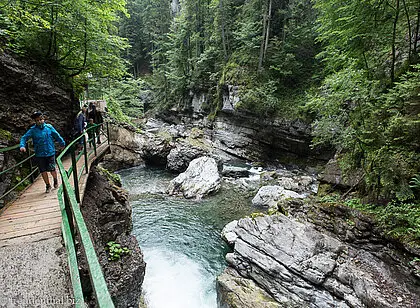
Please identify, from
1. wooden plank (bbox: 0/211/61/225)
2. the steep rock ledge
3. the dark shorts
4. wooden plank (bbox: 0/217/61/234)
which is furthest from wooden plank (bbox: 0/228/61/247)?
the dark shorts

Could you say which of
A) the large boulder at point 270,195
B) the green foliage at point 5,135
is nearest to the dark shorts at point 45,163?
the green foliage at point 5,135

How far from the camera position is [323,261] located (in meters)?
6.36

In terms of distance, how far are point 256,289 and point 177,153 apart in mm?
14551

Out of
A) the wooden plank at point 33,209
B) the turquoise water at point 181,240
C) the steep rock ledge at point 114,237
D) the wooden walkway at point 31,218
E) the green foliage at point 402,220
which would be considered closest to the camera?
the wooden walkway at point 31,218

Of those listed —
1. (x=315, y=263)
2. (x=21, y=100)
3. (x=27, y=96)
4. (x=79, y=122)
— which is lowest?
(x=315, y=263)

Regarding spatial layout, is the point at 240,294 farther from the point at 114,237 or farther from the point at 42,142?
the point at 42,142

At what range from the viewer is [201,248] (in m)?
10.1

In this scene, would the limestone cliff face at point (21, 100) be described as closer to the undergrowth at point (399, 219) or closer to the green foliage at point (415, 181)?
the undergrowth at point (399, 219)

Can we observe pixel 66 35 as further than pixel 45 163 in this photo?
Yes

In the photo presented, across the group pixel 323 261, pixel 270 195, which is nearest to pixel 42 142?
pixel 323 261

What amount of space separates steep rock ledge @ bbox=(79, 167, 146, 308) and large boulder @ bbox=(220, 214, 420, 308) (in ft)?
10.7

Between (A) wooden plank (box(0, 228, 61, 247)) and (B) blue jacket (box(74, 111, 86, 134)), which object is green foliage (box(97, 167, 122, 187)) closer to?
(B) blue jacket (box(74, 111, 86, 134))

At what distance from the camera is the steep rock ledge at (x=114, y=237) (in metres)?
5.07

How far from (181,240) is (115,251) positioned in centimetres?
538
